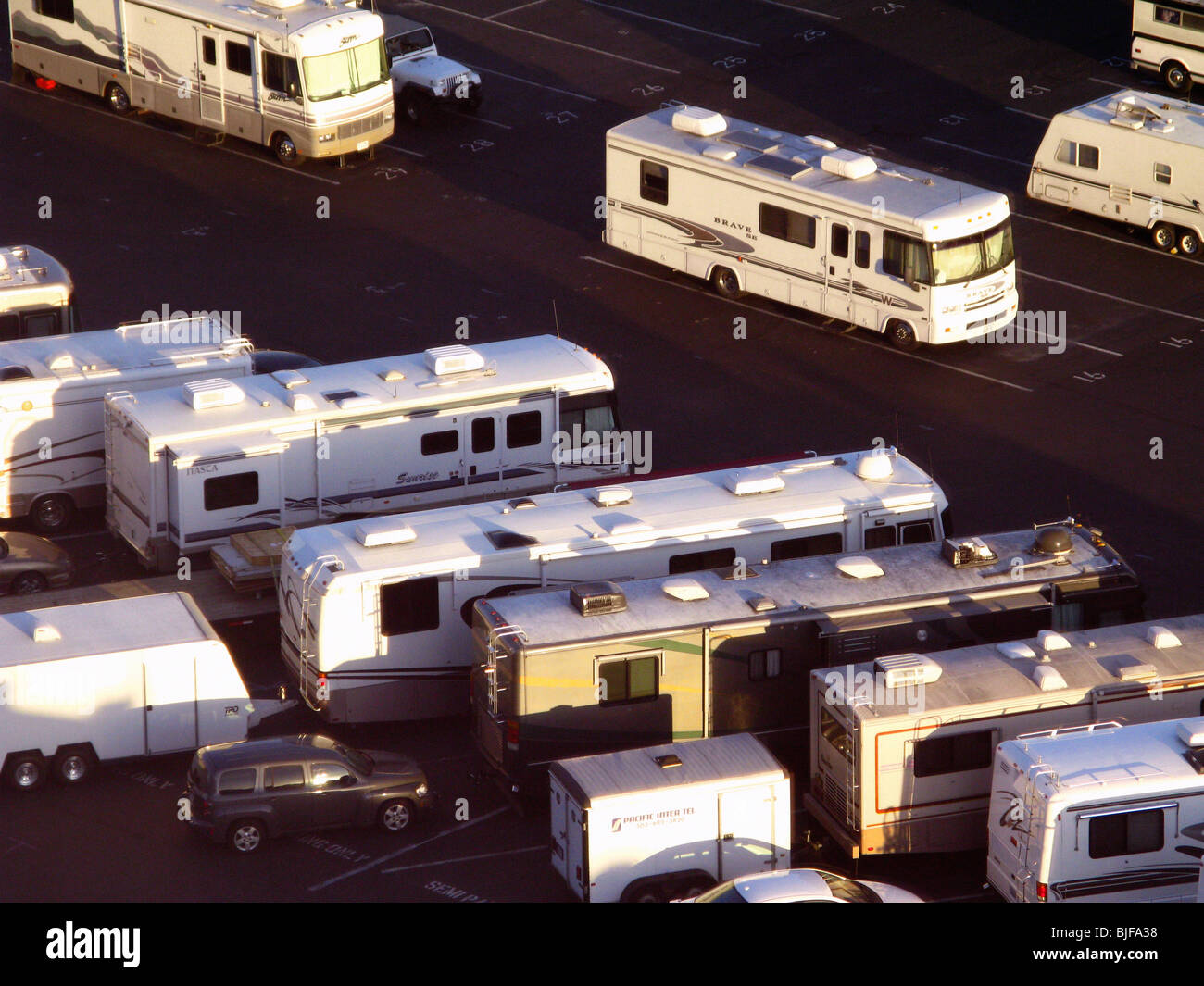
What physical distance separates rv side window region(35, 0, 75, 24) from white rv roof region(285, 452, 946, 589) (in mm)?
27806

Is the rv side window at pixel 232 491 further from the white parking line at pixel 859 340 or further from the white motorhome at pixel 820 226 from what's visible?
the white parking line at pixel 859 340

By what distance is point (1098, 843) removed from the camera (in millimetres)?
25609

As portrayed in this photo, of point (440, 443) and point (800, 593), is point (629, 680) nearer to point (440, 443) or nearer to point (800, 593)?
point (800, 593)

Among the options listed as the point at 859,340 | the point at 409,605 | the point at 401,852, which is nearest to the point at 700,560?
the point at 409,605

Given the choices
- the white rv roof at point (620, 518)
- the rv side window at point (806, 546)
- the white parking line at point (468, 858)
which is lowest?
the white parking line at point (468, 858)

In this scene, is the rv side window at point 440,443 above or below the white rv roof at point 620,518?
below

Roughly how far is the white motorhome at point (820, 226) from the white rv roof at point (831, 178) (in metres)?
0.03

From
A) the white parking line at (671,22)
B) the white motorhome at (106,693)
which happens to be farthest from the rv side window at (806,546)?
the white parking line at (671,22)

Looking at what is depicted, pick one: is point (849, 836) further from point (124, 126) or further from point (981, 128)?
point (124, 126)

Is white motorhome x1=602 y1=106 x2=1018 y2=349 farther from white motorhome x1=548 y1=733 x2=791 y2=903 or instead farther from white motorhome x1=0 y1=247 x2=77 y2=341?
white motorhome x1=548 y1=733 x2=791 y2=903

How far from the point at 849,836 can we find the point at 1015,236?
24.8 metres

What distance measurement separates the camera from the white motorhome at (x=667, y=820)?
26234mm

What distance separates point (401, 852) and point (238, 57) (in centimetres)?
2866

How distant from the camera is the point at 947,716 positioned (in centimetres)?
2712
